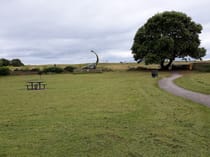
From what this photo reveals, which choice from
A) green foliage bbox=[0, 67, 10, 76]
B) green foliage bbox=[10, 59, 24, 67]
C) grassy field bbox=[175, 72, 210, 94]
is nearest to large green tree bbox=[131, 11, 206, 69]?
grassy field bbox=[175, 72, 210, 94]

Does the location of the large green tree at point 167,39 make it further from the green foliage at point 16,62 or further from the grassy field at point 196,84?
the green foliage at point 16,62

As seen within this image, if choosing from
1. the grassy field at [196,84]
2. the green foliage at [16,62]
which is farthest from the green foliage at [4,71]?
the grassy field at [196,84]

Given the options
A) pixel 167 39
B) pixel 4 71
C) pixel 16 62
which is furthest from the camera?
pixel 16 62

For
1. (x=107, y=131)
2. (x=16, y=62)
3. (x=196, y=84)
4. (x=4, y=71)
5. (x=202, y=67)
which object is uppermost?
(x=16, y=62)

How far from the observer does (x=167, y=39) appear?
1435 inches

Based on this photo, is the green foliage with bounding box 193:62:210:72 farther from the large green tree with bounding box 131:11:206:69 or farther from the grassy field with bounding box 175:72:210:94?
the grassy field with bounding box 175:72:210:94

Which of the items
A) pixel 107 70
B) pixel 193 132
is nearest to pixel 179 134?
pixel 193 132

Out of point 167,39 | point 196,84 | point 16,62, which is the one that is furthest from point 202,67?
point 16,62

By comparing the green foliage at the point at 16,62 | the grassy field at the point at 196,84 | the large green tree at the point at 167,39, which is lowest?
the grassy field at the point at 196,84

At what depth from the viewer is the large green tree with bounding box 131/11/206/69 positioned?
3709cm

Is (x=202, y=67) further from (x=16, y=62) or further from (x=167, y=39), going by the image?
(x=16, y=62)

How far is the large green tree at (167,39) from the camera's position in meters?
37.1

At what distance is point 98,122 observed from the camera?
7.20 metres

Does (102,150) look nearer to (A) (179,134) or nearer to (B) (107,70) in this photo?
(A) (179,134)
